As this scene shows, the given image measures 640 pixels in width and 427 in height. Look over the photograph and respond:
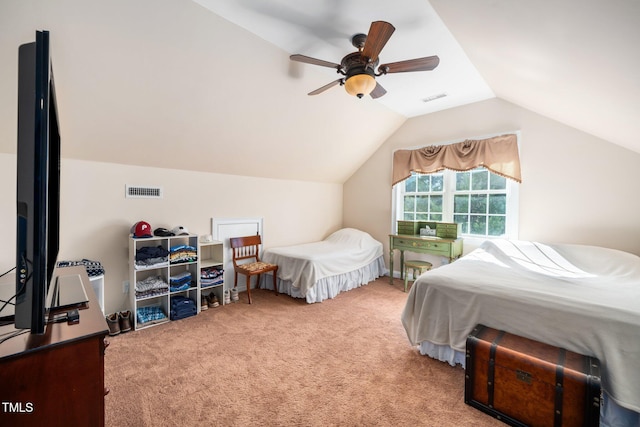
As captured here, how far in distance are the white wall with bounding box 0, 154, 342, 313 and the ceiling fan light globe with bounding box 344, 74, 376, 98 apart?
88.3 inches

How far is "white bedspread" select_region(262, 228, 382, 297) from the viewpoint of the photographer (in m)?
3.46

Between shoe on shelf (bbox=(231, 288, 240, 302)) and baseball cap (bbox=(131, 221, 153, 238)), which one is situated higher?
baseball cap (bbox=(131, 221, 153, 238))

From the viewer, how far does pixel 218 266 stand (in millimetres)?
3379

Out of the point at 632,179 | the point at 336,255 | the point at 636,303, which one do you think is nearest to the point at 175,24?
the point at 336,255

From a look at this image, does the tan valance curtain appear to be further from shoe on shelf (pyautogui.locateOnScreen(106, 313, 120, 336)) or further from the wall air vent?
shoe on shelf (pyautogui.locateOnScreen(106, 313, 120, 336))

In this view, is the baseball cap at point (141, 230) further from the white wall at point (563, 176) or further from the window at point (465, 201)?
the white wall at point (563, 176)

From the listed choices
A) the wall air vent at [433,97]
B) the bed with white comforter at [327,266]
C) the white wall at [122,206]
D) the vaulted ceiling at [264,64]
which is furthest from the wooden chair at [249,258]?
the wall air vent at [433,97]

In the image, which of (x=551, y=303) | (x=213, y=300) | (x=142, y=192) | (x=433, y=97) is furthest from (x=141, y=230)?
(x=433, y=97)

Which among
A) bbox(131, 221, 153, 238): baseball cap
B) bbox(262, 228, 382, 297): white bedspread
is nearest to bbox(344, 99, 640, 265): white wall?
bbox(262, 228, 382, 297): white bedspread

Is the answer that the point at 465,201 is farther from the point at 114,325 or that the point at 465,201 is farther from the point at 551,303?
the point at 114,325

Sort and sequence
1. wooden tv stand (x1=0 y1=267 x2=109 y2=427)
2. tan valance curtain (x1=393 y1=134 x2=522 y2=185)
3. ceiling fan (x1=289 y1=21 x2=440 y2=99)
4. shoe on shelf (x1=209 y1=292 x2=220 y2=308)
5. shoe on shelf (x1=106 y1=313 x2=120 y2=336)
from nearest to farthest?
1. wooden tv stand (x1=0 y1=267 x2=109 y2=427)
2. ceiling fan (x1=289 y1=21 x2=440 y2=99)
3. shoe on shelf (x1=106 y1=313 x2=120 y2=336)
4. shoe on shelf (x1=209 y1=292 x2=220 y2=308)
5. tan valance curtain (x1=393 y1=134 x2=522 y2=185)

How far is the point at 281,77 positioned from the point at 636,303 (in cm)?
317

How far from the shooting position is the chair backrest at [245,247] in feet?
12.0

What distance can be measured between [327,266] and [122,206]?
2.44 m
